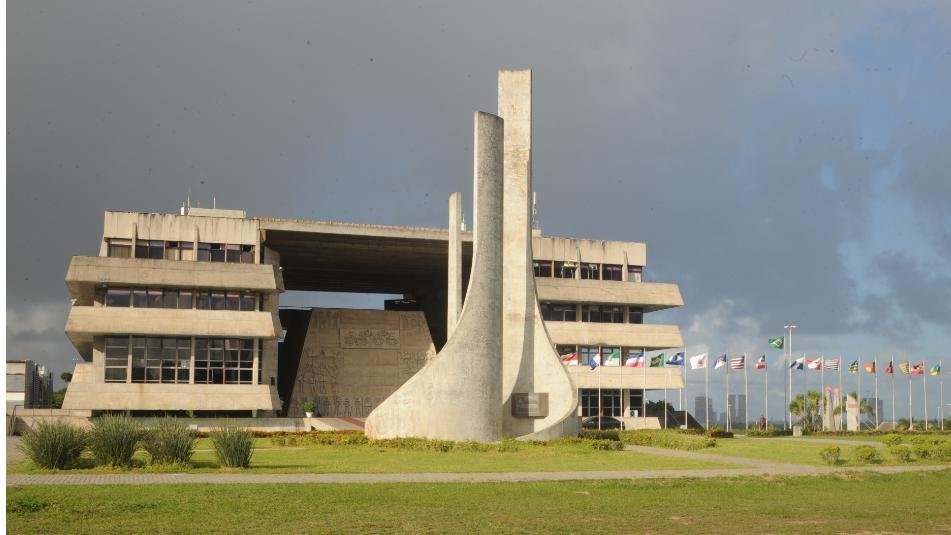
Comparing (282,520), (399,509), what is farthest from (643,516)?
(282,520)

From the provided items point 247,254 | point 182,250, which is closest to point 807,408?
point 247,254

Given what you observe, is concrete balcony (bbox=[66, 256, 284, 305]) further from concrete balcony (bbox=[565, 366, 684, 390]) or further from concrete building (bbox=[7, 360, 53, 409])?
concrete building (bbox=[7, 360, 53, 409])

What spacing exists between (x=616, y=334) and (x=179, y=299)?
90.0ft

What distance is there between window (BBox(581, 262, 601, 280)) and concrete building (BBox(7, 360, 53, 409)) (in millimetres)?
42087

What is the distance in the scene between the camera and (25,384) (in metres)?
86.5

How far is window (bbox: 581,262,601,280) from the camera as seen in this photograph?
6631 centimetres

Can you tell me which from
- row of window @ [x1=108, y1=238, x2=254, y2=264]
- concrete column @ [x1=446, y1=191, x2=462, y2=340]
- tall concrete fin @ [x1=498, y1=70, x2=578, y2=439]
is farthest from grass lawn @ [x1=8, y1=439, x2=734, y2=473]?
row of window @ [x1=108, y1=238, x2=254, y2=264]

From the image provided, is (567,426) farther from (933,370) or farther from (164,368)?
(933,370)

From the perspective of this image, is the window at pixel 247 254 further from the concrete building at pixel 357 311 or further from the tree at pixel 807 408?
the tree at pixel 807 408

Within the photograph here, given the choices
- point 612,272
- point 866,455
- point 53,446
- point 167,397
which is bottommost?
point 866,455

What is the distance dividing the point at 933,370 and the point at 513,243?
3937 centimetres

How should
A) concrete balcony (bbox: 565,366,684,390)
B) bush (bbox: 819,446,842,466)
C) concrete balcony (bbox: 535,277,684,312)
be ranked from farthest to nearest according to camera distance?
concrete balcony (bbox: 565,366,684,390), concrete balcony (bbox: 535,277,684,312), bush (bbox: 819,446,842,466)

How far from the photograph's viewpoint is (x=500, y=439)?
125 feet

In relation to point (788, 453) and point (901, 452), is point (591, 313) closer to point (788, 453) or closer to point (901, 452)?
point (788, 453)
